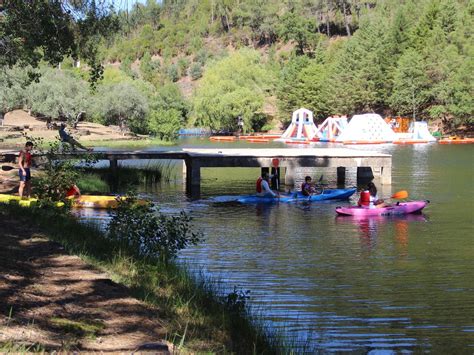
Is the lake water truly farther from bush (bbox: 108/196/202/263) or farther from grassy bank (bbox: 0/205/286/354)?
bush (bbox: 108/196/202/263)

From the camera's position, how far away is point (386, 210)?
2480 cm

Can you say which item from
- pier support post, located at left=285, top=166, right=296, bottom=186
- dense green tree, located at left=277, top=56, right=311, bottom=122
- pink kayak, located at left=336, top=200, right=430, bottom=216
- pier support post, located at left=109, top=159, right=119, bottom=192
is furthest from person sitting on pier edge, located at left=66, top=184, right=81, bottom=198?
dense green tree, located at left=277, top=56, right=311, bottom=122

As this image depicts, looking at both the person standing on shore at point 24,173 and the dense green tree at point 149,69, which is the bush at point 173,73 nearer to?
the dense green tree at point 149,69

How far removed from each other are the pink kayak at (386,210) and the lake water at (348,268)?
1.29 feet

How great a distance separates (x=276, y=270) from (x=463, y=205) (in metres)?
13.4

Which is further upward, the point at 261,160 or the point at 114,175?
the point at 261,160

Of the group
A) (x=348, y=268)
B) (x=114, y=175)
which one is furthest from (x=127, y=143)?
(x=348, y=268)

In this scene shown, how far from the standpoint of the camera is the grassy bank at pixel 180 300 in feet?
27.6

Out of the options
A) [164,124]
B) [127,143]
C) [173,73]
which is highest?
[173,73]

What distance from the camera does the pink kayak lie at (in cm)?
2452

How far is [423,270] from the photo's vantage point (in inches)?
635

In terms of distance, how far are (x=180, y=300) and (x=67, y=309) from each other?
1.82m

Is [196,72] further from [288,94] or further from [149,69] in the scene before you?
[288,94]

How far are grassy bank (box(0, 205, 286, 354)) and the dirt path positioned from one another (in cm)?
32
